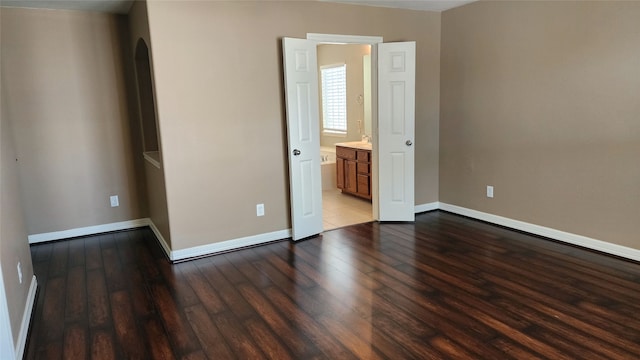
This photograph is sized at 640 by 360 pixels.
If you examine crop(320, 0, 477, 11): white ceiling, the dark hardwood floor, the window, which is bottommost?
the dark hardwood floor

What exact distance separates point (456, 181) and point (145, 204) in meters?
3.70

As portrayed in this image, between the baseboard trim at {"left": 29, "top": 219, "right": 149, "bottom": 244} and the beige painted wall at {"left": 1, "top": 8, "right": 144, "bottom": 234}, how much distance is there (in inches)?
1.9

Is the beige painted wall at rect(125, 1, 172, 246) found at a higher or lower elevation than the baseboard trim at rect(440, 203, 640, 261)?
higher

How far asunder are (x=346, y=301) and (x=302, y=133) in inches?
72.9

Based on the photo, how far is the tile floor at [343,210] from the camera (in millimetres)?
4961

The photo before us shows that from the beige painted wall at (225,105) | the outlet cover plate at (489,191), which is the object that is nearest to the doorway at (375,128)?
the beige painted wall at (225,105)

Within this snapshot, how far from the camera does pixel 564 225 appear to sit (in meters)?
3.96

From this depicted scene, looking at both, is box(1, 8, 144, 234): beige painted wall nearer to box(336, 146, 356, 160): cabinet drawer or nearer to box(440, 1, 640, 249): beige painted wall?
box(336, 146, 356, 160): cabinet drawer

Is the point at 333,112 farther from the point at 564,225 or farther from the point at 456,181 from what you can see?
the point at 564,225

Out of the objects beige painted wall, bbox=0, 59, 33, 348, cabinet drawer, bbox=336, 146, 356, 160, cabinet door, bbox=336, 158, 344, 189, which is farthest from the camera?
cabinet door, bbox=336, 158, 344, 189

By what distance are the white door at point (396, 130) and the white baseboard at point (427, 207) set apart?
1.16 feet

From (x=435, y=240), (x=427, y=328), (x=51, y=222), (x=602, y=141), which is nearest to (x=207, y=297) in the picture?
(x=427, y=328)

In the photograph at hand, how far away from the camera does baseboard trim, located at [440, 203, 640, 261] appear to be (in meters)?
3.53

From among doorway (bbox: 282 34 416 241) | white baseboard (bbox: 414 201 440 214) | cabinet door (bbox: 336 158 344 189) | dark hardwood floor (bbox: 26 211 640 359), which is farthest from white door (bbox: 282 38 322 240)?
cabinet door (bbox: 336 158 344 189)
